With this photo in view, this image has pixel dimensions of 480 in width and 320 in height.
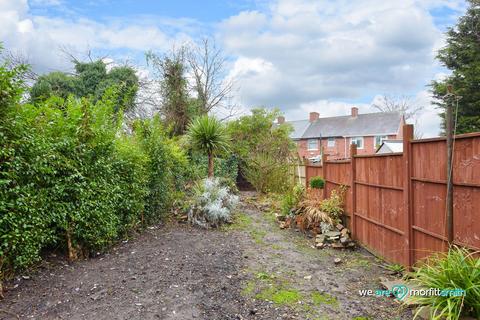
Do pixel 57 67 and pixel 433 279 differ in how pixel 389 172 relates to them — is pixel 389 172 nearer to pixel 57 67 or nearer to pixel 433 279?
pixel 433 279

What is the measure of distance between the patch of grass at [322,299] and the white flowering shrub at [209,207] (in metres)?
3.43

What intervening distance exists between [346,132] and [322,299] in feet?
92.9

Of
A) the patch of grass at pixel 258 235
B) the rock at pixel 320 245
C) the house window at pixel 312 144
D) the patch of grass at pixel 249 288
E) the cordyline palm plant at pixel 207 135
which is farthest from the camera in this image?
the house window at pixel 312 144

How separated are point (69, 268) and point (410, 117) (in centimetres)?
3141

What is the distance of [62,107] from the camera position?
4.59m

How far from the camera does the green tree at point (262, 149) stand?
11.1 meters

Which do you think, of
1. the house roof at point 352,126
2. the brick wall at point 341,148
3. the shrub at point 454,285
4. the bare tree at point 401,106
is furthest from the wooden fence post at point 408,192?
the bare tree at point 401,106

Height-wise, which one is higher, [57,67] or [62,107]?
[57,67]

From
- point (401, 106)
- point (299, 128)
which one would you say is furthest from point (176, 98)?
point (401, 106)

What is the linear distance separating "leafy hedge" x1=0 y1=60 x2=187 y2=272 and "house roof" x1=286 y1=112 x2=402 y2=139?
24.0 meters

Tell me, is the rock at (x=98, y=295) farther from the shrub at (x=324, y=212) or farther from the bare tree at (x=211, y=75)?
the bare tree at (x=211, y=75)

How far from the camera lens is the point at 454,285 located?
7.89 feet

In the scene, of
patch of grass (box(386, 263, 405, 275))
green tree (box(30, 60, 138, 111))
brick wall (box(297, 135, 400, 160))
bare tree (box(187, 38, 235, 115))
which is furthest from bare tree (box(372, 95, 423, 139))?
patch of grass (box(386, 263, 405, 275))

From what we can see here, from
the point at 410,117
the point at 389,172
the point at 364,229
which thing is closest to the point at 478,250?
the point at 389,172
